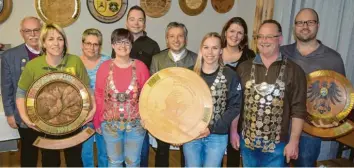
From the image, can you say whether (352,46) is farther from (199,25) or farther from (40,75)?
(40,75)

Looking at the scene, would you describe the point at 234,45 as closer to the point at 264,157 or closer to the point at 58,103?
the point at 264,157

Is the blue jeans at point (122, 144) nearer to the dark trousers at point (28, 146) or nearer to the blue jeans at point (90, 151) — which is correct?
the blue jeans at point (90, 151)

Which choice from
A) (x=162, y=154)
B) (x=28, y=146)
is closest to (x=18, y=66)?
(x=28, y=146)

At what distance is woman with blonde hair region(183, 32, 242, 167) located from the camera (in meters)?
2.31

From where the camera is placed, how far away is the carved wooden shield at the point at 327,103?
2.53 m

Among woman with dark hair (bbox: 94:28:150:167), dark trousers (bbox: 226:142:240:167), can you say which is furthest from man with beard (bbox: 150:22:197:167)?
dark trousers (bbox: 226:142:240:167)

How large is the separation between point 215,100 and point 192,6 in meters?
3.10

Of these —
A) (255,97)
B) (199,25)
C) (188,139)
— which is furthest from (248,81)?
(199,25)

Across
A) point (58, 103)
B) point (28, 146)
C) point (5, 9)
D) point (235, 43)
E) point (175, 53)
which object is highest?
point (5, 9)

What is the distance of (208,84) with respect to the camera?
2.34 metres

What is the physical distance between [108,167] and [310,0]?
9.57 ft

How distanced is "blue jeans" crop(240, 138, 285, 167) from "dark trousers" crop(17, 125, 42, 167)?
5.25 ft

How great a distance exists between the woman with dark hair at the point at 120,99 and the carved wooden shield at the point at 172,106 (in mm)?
92

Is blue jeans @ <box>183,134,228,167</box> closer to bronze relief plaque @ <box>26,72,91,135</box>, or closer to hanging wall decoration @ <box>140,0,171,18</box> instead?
bronze relief plaque @ <box>26,72,91,135</box>
